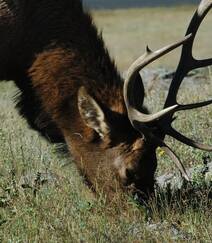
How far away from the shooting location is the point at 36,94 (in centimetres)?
841

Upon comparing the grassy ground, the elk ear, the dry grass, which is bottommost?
the dry grass

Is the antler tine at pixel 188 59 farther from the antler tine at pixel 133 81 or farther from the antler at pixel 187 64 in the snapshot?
the antler tine at pixel 133 81

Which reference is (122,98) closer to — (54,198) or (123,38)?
(54,198)

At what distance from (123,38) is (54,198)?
→ 1511 inches

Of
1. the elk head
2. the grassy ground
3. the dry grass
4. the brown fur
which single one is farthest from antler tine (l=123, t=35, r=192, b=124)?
the dry grass

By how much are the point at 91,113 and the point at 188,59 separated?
95cm

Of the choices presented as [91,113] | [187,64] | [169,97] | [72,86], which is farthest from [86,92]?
[187,64]

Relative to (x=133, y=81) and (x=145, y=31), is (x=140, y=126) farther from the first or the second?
(x=145, y=31)

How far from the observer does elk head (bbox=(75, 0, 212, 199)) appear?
7.40 m

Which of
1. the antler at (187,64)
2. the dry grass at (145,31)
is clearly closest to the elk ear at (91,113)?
the antler at (187,64)

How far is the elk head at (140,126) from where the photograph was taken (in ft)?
24.3

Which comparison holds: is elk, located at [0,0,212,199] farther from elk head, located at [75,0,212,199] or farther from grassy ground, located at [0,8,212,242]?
grassy ground, located at [0,8,212,242]

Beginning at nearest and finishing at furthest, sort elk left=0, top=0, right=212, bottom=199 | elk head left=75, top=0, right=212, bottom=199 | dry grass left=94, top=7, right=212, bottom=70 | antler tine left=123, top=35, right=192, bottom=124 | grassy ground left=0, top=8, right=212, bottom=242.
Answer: grassy ground left=0, top=8, right=212, bottom=242
antler tine left=123, top=35, right=192, bottom=124
elk head left=75, top=0, right=212, bottom=199
elk left=0, top=0, right=212, bottom=199
dry grass left=94, top=7, right=212, bottom=70

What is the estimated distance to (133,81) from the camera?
7422mm
